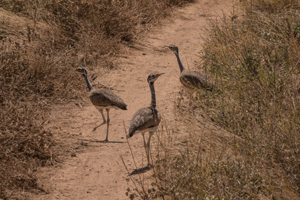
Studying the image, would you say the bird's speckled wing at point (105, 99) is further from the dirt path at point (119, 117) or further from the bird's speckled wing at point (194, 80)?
the bird's speckled wing at point (194, 80)

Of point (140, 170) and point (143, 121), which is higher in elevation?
point (143, 121)

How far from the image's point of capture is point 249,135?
18.3 feet

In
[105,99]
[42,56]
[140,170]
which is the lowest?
[140,170]

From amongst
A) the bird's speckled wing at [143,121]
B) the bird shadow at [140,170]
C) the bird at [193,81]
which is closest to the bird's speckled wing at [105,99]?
the bird's speckled wing at [143,121]

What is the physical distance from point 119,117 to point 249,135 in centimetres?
395

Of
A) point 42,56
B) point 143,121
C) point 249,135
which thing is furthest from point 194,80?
point 42,56

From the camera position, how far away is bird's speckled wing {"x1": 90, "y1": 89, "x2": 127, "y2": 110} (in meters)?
7.78

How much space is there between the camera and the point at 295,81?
6.88m

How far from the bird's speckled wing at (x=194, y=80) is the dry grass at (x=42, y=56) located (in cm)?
284

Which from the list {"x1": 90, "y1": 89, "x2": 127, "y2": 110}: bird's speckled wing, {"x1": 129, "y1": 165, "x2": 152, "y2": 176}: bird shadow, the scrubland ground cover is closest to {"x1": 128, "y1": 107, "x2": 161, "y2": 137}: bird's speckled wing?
the scrubland ground cover

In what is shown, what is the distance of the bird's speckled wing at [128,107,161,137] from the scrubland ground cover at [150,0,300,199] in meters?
0.49

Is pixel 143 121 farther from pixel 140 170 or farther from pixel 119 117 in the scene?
pixel 119 117

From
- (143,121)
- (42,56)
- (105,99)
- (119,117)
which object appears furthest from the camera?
(42,56)

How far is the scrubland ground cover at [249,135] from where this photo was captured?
4918 millimetres
